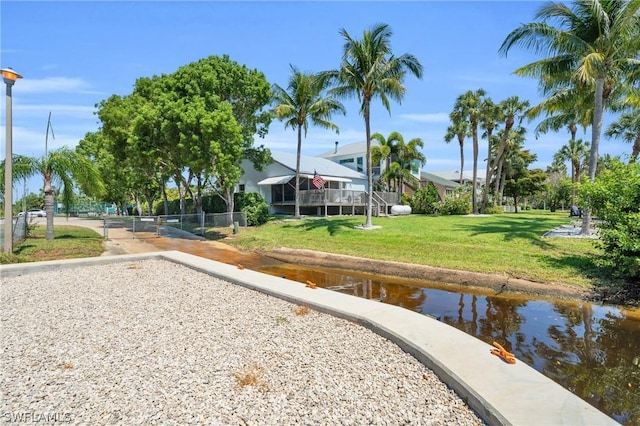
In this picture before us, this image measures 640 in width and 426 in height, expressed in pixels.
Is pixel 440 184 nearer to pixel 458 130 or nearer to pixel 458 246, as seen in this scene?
pixel 458 130

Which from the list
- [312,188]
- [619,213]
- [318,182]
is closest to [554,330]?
[619,213]

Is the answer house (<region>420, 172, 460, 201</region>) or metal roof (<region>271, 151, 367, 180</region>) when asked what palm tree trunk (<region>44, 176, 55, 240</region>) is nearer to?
metal roof (<region>271, 151, 367, 180</region>)

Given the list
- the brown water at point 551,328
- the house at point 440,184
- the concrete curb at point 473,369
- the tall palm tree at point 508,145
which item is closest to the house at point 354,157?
the house at point 440,184

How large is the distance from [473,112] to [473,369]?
28.2m

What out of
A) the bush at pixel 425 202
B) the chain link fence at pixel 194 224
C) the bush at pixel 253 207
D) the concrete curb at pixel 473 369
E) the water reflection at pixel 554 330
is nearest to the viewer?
the concrete curb at pixel 473 369

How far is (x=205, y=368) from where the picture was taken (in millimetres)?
4172

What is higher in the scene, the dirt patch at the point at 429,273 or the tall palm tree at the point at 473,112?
the tall palm tree at the point at 473,112

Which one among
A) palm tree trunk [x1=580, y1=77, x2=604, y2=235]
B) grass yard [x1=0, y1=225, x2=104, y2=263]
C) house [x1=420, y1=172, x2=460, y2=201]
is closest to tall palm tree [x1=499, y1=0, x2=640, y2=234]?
palm tree trunk [x1=580, y1=77, x2=604, y2=235]

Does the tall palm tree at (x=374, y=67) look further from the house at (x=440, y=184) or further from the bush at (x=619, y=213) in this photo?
the house at (x=440, y=184)

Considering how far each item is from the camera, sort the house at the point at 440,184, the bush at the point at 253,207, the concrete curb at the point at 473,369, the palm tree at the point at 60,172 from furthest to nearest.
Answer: the house at the point at 440,184
the bush at the point at 253,207
the palm tree at the point at 60,172
the concrete curb at the point at 473,369

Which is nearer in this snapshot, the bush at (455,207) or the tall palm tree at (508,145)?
the bush at (455,207)

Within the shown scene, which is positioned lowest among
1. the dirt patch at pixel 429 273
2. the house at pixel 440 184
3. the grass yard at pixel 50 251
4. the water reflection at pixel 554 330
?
the water reflection at pixel 554 330

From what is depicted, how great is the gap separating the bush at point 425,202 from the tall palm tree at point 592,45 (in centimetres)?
1558

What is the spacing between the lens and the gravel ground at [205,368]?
3.33 m
